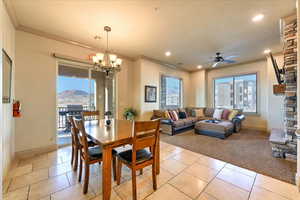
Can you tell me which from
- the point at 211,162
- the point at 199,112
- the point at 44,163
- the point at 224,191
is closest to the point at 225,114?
the point at 199,112

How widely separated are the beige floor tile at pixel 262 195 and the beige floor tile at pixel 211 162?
2.02 ft

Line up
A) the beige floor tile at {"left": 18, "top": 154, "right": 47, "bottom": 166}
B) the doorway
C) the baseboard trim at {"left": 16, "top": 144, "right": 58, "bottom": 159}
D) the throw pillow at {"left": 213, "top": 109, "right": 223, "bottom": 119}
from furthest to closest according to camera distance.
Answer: the throw pillow at {"left": 213, "top": 109, "right": 223, "bottom": 119}
the doorway
the baseboard trim at {"left": 16, "top": 144, "right": 58, "bottom": 159}
the beige floor tile at {"left": 18, "top": 154, "right": 47, "bottom": 166}

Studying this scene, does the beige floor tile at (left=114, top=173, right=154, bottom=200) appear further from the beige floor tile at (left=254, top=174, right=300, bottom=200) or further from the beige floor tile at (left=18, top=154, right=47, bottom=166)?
the beige floor tile at (left=18, top=154, right=47, bottom=166)

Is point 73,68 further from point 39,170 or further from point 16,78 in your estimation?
point 39,170

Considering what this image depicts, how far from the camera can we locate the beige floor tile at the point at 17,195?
1.62 metres

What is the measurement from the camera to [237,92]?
585cm

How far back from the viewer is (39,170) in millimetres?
2256

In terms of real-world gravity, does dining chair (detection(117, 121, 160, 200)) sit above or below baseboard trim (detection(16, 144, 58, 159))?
above

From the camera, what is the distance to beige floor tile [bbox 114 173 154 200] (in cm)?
167

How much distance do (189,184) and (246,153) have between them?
1.93 m

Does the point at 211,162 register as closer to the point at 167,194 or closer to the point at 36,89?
the point at 167,194

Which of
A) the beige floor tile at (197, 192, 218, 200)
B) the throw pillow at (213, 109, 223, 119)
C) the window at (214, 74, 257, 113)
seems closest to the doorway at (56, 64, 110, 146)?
the beige floor tile at (197, 192, 218, 200)

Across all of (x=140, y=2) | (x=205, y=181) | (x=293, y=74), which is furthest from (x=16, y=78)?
(x=293, y=74)

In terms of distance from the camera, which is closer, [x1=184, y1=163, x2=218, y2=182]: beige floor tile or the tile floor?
the tile floor
